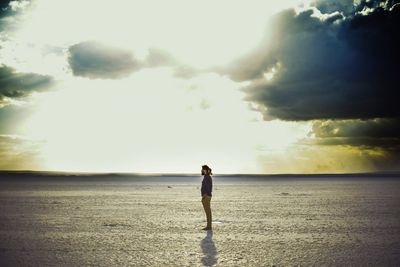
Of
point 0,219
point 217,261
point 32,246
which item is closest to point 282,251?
point 217,261

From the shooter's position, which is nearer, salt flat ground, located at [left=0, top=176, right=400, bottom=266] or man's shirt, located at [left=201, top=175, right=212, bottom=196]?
salt flat ground, located at [left=0, top=176, right=400, bottom=266]

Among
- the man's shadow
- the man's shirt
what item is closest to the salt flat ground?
the man's shadow

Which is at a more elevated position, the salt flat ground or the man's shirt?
the man's shirt

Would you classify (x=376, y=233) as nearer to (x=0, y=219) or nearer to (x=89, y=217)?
(x=89, y=217)

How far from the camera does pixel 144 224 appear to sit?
23.1 meters

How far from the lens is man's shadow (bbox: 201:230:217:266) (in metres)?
13.3

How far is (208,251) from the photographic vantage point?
1499 cm

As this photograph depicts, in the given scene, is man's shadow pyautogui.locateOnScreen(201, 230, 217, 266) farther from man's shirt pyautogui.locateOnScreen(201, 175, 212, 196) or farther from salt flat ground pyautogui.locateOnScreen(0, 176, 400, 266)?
man's shirt pyautogui.locateOnScreen(201, 175, 212, 196)

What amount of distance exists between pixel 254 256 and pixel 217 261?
4.82 ft

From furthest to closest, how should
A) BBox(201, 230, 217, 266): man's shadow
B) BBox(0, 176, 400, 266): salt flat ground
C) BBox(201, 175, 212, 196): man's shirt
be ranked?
BBox(201, 175, 212, 196): man's shirt → BBox(0, 176, 400, 266): salt flat ground → BBox(201, 230, 217, 266): man's shadow

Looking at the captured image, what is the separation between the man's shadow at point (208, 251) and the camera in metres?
13.3

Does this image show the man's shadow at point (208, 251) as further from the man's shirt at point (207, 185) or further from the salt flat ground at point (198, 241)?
the man's shirt at point (207, 185)

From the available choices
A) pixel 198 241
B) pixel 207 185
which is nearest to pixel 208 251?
pixel 198 241

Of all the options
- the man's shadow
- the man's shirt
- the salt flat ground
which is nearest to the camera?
the man's shadow
